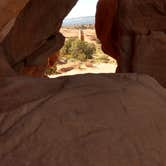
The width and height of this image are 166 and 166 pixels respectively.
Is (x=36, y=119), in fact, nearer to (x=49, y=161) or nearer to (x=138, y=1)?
(x=49, y=161)

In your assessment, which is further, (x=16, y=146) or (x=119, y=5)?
(x=119, y=5)

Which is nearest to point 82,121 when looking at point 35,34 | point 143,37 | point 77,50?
point 35,34

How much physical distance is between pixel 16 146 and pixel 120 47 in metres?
6.25

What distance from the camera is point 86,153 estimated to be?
228 cm

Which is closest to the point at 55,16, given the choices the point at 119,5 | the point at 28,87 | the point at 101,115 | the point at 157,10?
the point at 119,5

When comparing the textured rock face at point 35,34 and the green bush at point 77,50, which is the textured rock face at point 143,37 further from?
the green bush at point 77,50

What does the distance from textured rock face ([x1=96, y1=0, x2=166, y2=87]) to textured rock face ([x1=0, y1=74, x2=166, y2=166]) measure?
4806mm

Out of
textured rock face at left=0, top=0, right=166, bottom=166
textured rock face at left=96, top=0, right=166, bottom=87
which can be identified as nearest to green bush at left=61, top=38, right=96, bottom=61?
textured rock face at left=96, top=0, right=166, bottom=87

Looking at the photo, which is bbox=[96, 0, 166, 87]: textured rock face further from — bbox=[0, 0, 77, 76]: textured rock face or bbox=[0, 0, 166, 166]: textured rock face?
bbox=[0, 0, 166, 166]: textured rock face

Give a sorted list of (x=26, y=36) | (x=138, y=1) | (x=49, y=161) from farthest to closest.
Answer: (x=138, y=1) < (x=26, y=36) < (x=49, y=161)

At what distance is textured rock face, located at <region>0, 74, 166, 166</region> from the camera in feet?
7.46

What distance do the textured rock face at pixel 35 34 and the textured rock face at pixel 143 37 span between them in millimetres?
1318

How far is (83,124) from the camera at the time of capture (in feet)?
8.28

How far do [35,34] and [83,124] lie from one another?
218 inches
